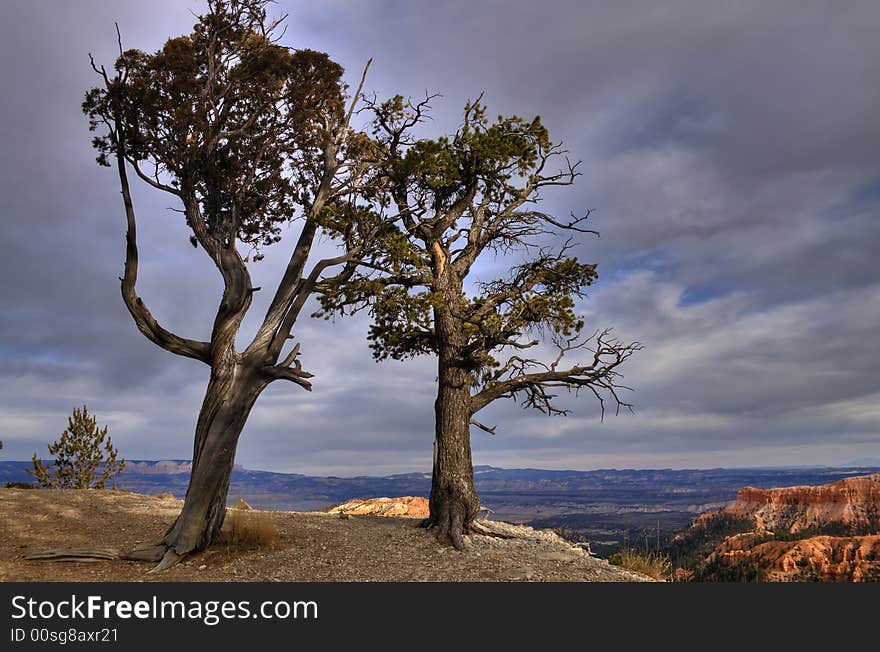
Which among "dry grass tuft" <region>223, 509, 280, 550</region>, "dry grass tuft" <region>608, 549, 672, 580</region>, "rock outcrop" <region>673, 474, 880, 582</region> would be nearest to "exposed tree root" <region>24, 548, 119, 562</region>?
"dry grass tuft" <region>223, 509, 280, 550</region>

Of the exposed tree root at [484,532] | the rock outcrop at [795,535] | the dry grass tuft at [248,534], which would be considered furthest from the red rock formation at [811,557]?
the dry grass tuft at [248,534]

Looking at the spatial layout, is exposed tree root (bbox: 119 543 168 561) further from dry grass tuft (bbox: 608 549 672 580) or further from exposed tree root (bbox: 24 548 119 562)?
dry grass tuft (bbox: 608 549 672 580)

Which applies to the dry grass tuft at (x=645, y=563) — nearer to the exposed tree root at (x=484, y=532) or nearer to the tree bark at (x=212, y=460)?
the exposed tree root at (x=484, y=532)

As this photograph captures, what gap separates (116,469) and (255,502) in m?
12.3

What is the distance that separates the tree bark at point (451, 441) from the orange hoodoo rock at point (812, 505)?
10784 centimetres

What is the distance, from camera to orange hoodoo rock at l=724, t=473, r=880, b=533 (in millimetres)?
110375

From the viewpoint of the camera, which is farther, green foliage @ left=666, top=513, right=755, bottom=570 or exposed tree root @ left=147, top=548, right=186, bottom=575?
green foliage @ left=666, top=513, right=755, bottom=570

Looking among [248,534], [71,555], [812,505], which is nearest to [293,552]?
[248,534]

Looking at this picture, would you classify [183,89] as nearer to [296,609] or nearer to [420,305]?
[420,305]

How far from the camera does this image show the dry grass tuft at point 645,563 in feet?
44.7

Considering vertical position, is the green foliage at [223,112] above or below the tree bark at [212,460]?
above

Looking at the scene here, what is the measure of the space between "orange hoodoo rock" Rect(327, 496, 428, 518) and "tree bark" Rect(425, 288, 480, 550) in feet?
29.1

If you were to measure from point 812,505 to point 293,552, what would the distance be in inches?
5287

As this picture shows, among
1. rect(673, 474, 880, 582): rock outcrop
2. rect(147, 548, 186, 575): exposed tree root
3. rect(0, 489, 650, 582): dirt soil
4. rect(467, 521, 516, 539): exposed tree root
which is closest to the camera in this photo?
rect(0, 489, 650, 582): dirt soil
